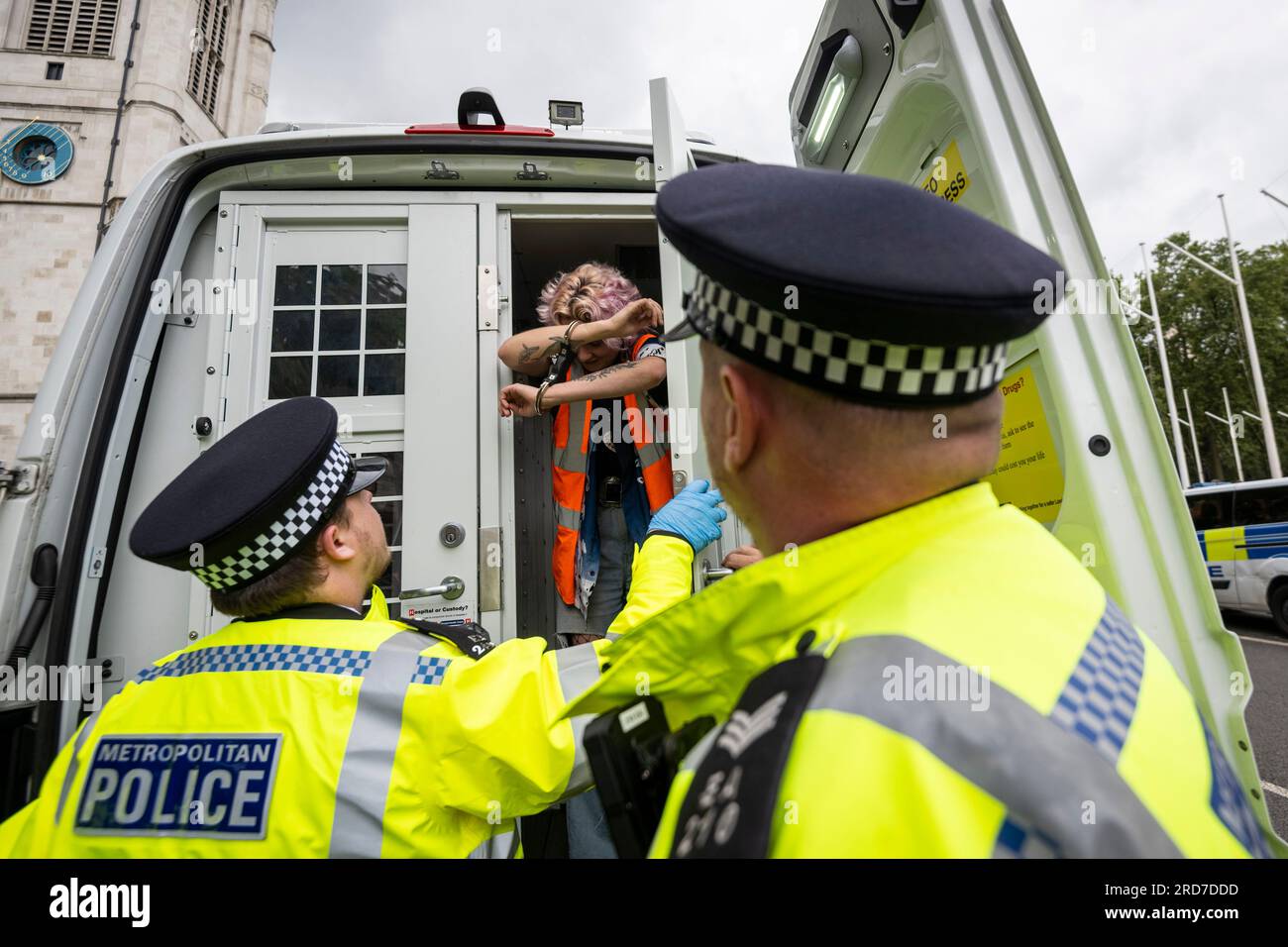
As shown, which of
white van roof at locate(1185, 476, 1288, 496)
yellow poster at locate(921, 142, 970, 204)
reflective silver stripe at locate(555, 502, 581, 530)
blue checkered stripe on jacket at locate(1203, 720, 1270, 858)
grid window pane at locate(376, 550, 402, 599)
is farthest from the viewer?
white van roof at locate(1185, 476, 1288, 496)

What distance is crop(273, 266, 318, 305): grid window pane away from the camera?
8.93 ft

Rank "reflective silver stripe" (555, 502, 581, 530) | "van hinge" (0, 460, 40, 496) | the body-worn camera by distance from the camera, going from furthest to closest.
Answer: "reflective silver stripe" (555, 502, 581, 530), "van hinge" (0, 460, 40, 496), the body-worn camera

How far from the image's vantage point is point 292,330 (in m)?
2.71

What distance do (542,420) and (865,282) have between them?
3.49 meters

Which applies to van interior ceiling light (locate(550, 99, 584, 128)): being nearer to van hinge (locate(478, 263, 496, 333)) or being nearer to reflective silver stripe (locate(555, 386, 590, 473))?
van hinge (locate(478, 263, 496, 333))

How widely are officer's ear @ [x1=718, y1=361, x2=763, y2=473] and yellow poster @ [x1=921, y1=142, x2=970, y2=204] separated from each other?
1242 millimetres

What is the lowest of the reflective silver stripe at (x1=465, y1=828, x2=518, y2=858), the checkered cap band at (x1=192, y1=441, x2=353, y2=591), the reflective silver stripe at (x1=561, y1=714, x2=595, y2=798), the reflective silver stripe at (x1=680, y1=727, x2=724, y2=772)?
the reflective silver stripe at (x1=465, y1=828, x2=518, y2=858)

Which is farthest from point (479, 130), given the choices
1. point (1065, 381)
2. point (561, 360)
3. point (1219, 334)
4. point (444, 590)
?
point (1219, 334)

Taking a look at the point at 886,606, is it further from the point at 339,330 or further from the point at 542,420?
the point at 542,420

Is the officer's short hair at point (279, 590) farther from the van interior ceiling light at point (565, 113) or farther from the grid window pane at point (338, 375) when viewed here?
the van interior ceiling light at point (565, 113)

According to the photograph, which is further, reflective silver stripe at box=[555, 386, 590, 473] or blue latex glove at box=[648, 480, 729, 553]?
reflective silver stripe at box=[555, 386, 590, 473]

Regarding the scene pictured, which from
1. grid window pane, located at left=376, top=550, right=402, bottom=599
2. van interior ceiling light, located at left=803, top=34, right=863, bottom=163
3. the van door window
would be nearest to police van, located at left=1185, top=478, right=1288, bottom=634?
the van door window

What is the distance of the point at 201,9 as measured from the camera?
30.2 meters

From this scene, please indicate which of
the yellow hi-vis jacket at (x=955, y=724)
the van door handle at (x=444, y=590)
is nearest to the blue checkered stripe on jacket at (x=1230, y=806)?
the yellow hi-vis jacket at (x=955, y=724)
